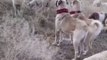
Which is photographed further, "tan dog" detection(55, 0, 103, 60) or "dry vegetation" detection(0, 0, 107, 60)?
"dry vegetation" detection(0, 0, 107, 60)

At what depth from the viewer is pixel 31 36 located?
483cm

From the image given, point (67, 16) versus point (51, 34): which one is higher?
point (67, 16)

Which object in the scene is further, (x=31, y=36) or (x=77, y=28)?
(x=31, y=36)

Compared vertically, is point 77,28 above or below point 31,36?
above

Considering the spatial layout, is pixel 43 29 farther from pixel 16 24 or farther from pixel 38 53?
pixel 38 53

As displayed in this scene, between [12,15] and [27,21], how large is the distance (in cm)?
37

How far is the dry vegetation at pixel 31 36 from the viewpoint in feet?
14.2

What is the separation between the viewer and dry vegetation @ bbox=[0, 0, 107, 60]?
14.2ft

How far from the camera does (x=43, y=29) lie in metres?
5.34

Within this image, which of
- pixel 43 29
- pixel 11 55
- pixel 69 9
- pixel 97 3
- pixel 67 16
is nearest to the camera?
pixel 11 55

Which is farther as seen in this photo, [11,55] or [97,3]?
[97,3]

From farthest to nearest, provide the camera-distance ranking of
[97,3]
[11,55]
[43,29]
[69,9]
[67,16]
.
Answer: [97,3], [43,29], [69,9], [67,16], [11,55]

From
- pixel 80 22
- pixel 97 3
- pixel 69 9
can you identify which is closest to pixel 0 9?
A: pixel 69 9

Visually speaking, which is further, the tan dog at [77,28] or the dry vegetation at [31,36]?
the dry vegetation at [31,36]
